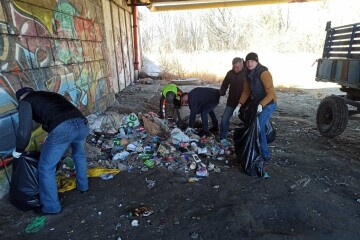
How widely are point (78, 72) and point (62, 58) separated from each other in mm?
662

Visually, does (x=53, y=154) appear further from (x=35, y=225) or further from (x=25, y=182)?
(x=35, y=225)

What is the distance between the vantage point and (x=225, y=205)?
3092 millimetres

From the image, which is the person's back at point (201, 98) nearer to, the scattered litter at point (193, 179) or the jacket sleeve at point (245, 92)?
the jacket sleeve at point (245, 92)

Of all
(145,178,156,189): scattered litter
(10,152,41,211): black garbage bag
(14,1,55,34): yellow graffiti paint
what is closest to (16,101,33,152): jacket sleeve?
(10,152,41,211): black garbage bag

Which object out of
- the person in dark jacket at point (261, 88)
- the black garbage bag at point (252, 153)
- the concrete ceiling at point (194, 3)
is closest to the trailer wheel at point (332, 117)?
the person in dark jacket at point (261, 88)

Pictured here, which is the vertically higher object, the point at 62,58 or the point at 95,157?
the point at 62,58

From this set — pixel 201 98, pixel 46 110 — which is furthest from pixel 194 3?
pixel 46 110

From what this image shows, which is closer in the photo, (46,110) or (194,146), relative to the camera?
(46,110)

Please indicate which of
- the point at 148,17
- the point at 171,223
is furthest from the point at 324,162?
the point at 148,17

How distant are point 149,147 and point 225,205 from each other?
1.91m

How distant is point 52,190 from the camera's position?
2.84m

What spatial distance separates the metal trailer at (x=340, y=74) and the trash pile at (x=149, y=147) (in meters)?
2.16

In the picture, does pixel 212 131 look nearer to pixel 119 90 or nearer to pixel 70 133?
pixel 70 133

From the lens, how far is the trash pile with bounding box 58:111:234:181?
4.07 meters
